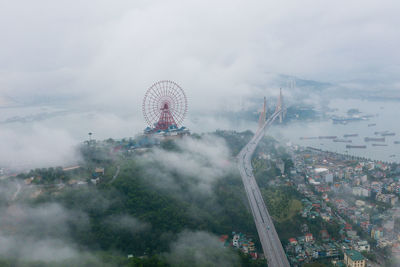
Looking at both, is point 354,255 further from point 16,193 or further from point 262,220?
point 16,193

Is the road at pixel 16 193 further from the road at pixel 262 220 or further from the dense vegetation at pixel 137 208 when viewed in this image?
the road at pixel 262 220

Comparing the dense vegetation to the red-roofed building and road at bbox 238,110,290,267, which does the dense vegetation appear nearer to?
road at bbox 238,110,290,267

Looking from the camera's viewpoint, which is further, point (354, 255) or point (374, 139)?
point (374, 139)

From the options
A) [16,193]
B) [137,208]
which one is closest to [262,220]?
[137,208]

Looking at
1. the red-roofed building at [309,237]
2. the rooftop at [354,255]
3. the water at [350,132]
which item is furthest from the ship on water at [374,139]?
the rooftop at [354,255]

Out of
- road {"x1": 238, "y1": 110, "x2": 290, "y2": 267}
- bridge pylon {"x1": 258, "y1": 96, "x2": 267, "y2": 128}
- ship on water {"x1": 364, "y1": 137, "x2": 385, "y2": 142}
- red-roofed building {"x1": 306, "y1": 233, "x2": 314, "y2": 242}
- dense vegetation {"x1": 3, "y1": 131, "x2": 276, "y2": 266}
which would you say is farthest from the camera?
bridge pylon {"x1": 258, "y1": 96, "x2": 267, "y2": 128}

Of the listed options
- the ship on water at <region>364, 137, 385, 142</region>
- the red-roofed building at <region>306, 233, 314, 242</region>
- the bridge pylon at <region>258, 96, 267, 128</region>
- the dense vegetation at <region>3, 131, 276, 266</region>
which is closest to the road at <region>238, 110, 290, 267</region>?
the dense vegetation at <region>3, 131, 276, 266</region>

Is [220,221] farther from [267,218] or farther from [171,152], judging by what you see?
[171,152]

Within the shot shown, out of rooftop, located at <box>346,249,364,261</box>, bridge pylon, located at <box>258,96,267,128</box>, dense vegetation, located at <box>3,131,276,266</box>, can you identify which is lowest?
rooftop, located at <box>346,249,364,261</box>
